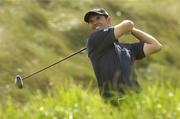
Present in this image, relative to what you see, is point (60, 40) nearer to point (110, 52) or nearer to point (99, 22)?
point (99, 22)

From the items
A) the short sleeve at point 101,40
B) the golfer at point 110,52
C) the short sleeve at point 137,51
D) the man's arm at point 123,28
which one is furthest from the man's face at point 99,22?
the short sleeve at point 137,51

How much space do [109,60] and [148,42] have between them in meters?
0.77

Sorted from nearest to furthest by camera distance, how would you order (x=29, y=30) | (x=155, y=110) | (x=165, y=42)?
(x=155, y=110) → (x=29, y=30) → (x=165, y=42)

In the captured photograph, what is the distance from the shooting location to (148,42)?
36.2 feet

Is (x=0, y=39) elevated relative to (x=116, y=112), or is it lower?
elevated

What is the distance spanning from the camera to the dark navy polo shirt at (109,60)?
10.3 meters

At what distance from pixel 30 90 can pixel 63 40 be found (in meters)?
5.49

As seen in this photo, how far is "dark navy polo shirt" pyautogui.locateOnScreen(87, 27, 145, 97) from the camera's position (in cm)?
1032

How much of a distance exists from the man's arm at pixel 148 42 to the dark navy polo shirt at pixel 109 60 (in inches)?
10.2

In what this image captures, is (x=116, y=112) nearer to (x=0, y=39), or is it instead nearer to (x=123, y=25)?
(x=123, y=25)

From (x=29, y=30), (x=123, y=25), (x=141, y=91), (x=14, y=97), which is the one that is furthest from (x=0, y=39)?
(x=141, y=91)

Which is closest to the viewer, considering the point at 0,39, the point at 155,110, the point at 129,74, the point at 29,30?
the point at 155,110

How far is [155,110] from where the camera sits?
7.84 metres

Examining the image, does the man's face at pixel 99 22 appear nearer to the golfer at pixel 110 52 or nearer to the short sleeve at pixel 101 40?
the golfer at pixel 110 52
